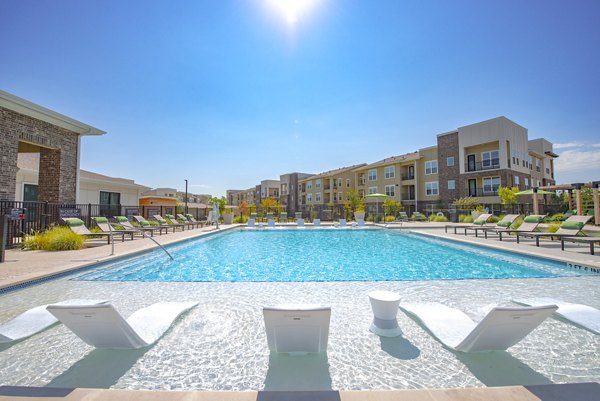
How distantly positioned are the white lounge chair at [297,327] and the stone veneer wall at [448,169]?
1229 inches

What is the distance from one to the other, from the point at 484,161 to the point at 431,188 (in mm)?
5818

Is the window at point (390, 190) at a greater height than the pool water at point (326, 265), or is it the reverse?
the window at point (390, 190)

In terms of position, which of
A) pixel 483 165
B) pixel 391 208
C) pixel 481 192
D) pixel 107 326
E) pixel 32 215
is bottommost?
pixel 107 326

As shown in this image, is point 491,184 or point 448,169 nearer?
point 491,184

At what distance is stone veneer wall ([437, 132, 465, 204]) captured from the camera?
29230 millimetres

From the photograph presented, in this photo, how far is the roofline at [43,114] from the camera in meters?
9.83

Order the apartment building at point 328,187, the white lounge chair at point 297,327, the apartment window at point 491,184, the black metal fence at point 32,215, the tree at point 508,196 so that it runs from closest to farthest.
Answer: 1. the white lounge chair at point 297,327
2. the black metal fence at point 32,215
3. the tree at point 508,196
4. the apartment window at point 491,184
5. the apartment building at point 328,187

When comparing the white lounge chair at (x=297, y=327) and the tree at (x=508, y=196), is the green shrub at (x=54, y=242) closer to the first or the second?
the white lounge chair at (x=297, y=327)

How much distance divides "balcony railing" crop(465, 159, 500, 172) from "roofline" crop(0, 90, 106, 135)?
3182 cm

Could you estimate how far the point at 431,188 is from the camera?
31.7 metres

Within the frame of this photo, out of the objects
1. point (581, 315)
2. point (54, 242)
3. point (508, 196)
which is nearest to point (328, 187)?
point (508, 196)

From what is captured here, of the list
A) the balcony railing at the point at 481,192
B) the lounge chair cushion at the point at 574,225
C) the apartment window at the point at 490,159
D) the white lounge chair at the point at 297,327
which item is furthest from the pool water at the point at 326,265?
the apartment window at the point at 490,159

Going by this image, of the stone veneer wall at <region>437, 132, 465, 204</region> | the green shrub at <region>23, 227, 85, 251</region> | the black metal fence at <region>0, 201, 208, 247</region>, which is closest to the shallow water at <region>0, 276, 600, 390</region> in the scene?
the green shrub at <region>23, 227, 85, 251</region>

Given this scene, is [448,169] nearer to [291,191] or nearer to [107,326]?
[291,191]
